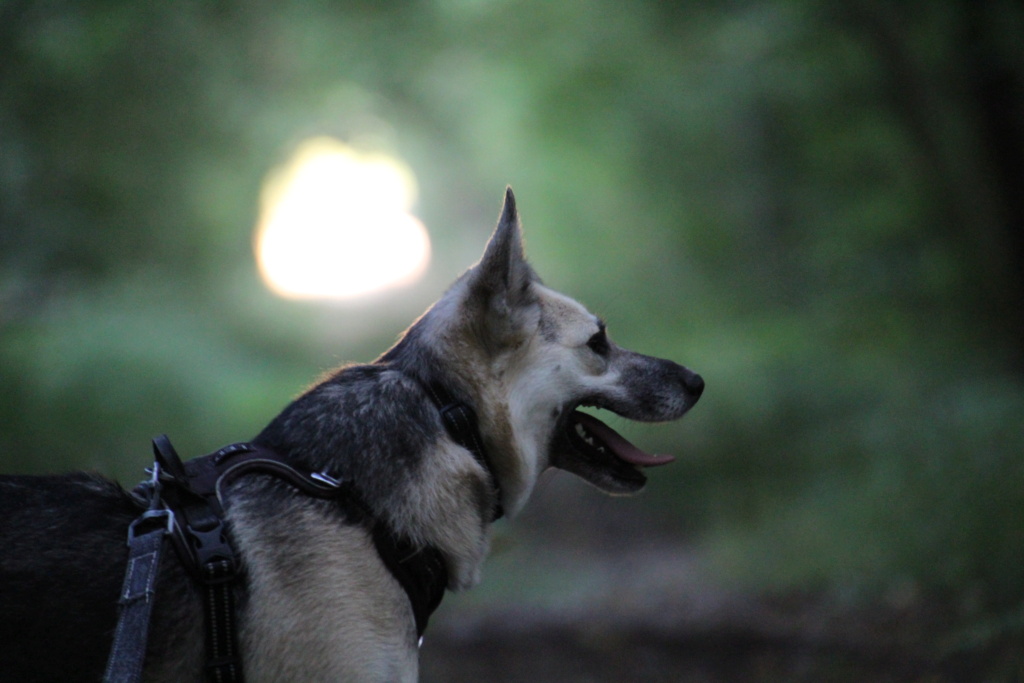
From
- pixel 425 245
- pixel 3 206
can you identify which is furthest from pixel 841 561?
pixel 3 206

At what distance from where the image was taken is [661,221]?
1067 cm

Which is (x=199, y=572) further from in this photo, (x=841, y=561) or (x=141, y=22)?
(x=141, y=22)

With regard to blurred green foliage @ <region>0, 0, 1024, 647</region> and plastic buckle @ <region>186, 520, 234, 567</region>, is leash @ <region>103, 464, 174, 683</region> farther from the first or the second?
blurred green foliage @ <region>0, 0, 1024, 647</region>

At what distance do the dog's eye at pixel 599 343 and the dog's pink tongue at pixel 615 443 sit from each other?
0.27 m

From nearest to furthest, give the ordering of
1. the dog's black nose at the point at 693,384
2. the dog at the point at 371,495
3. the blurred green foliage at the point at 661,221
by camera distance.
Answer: the dog at the point at 371,495, the dog's black nose at the point at 693,384, the blurred green foliage at the point at 661,221

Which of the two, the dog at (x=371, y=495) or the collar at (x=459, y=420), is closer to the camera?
the dog at (x=371, y=495)

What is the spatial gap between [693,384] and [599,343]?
494 millimetres

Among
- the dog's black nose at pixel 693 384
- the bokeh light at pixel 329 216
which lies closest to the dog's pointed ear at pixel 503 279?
the dog's black nose at pixel 693 384

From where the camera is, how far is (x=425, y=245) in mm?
12633

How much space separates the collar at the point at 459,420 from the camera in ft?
8.89

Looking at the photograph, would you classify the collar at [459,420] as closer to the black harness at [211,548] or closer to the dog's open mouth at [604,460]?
the black harness at [211,548]

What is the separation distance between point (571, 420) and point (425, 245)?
32.1ft

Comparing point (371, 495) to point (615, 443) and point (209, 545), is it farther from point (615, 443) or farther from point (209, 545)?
point (615, 443)

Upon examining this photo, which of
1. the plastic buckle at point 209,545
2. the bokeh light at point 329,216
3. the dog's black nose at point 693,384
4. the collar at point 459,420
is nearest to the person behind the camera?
the plastic buckle at point 209,545
